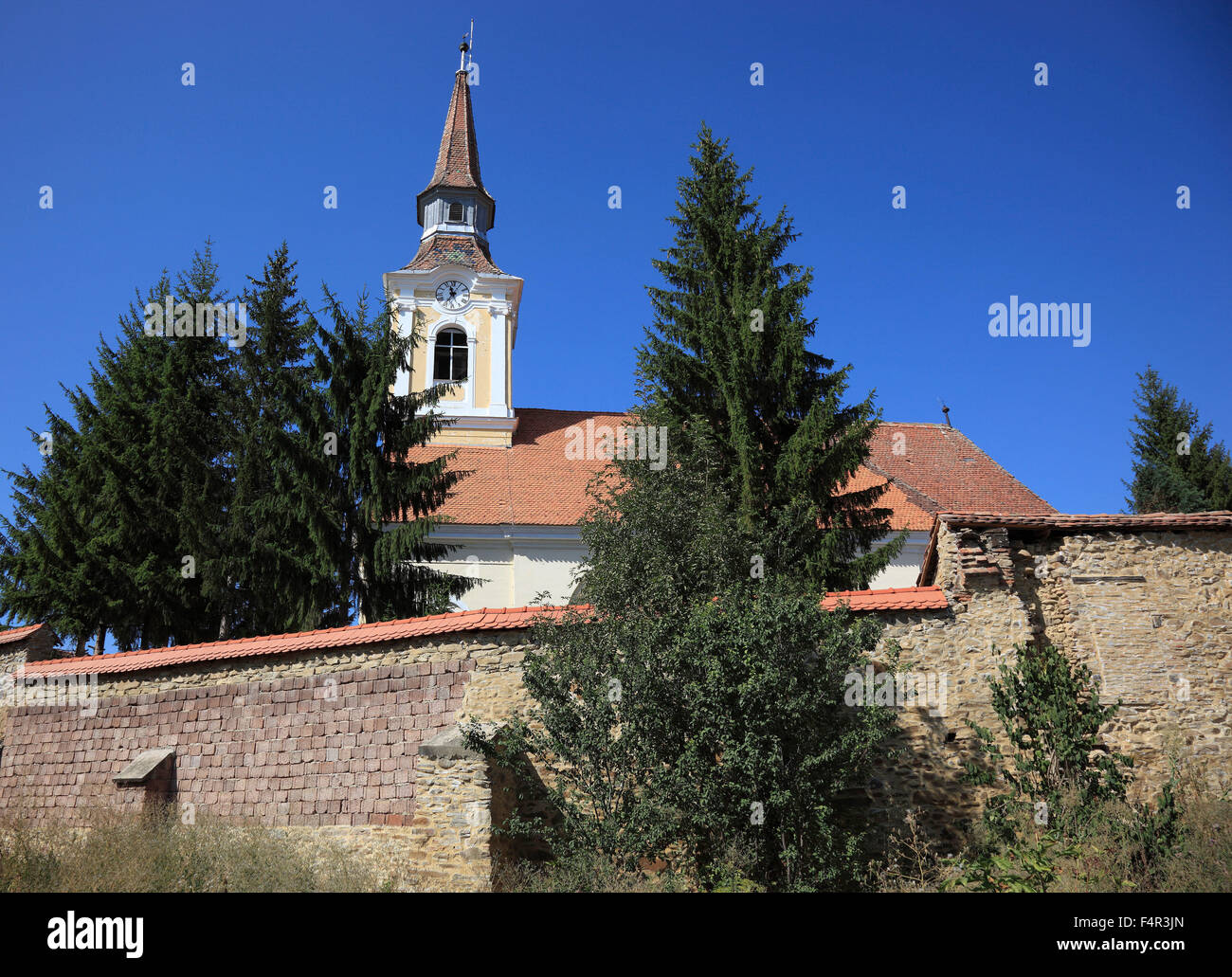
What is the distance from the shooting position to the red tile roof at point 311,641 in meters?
10.2

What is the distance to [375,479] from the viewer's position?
15586mm

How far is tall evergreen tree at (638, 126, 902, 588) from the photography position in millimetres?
13289

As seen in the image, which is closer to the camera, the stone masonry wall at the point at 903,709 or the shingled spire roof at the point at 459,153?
the stone masonry wall at the point at 903,709

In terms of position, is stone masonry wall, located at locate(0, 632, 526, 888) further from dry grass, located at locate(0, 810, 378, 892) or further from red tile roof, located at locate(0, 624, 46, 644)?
red tile roof, located at locate(0, 624, 46, 644)

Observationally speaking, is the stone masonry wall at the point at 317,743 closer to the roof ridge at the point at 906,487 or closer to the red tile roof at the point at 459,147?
the roof ridge at the point at 906,487

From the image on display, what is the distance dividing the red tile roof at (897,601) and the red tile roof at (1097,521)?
985 millimetres

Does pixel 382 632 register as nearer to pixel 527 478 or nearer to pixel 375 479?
pixel 375 479

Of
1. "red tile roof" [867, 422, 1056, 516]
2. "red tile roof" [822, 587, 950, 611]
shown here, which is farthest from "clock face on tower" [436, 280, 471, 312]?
"red tile roof" [822, 587, 950, 611]

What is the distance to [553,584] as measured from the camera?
2211 centimetres

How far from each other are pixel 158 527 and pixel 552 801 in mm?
12484

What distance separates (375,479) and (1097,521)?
38.1 ft

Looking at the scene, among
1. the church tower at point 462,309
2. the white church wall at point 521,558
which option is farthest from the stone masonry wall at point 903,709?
the church tower at point 462,309

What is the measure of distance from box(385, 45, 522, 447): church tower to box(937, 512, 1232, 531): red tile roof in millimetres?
18659
